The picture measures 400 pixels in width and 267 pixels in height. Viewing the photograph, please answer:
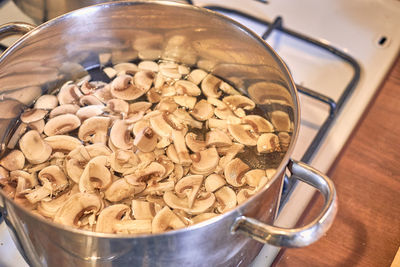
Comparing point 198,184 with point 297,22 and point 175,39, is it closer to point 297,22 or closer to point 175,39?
point 175,39

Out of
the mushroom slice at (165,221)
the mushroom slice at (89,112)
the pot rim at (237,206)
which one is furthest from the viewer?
the mushroom slice at (89,112)

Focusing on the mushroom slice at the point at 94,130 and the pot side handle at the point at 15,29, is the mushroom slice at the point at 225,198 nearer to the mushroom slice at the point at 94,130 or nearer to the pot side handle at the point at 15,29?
the mushroom slice at the point at 94,130

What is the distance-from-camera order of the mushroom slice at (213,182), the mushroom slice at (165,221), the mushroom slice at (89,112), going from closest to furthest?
the mushroom slice at (165,221) → the mushroom slice at (213,182) → the mushroom slice at (89,112)

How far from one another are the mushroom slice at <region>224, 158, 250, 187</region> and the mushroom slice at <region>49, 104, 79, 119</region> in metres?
0.28

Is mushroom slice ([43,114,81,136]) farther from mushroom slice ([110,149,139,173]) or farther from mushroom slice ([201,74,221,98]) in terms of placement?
mushroom slice ([201,74,221,98])

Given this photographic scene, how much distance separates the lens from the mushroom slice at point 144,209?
0.63m

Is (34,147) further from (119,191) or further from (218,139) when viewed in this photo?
(218,139)

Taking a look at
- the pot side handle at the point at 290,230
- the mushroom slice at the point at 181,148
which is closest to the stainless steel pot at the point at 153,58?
the pot side handle at the point at 290,230

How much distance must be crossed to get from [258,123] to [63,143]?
0.32m

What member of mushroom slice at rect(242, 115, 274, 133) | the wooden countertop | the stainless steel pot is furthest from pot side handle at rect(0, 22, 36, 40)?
the wooden countertop

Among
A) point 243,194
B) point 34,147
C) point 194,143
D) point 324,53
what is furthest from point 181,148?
point 324,53

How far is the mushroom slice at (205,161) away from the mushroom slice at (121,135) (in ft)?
0.35

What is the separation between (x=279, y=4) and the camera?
1.02m

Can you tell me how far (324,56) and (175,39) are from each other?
31cm
